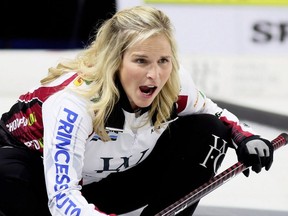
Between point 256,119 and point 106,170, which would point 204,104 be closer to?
point 106,170

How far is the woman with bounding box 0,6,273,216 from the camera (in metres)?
1.69

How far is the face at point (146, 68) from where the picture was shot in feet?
5.57

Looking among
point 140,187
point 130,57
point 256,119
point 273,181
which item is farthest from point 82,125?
point 256,119

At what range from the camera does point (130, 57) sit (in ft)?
5.59

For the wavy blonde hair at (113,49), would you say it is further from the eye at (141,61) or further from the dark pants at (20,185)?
the dark pants at (20,185)

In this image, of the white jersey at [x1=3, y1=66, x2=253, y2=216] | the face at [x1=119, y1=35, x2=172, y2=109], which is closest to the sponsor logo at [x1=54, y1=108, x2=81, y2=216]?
→ the white jersey at [x1=3, y1=66, x2=253, y2=216]

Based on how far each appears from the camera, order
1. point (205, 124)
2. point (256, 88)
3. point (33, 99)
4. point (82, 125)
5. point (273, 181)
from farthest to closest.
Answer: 1. point (256, 88)
2. point (273, 181)
3. point (205, 124)
4. point (33, 99)
5. point (82, 125)

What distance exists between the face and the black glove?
290 millimetres

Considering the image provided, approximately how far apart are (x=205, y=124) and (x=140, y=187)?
223 millimetres

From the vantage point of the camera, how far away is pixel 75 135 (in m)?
1.68

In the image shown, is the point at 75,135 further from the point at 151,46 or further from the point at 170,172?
the point at 170,172

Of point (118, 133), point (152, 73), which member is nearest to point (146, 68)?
point (152, 73)

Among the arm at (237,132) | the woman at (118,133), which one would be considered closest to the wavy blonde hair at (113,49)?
the woman at (118,133)

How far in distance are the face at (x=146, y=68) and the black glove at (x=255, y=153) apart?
0.95ft
